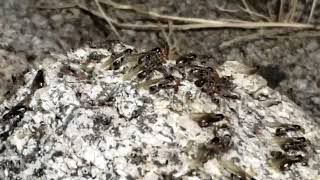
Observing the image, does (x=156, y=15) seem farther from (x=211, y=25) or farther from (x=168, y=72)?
(x=168, y=72)

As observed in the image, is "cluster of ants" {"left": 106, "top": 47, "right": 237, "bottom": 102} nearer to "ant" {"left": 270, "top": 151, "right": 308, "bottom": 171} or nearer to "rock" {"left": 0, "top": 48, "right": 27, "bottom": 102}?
"ant" {"left": 270, "top": 151, "right": 308, "bottom": 171}

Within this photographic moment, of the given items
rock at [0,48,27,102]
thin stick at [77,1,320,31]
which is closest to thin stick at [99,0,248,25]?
thin stick at [77,1,320,31]

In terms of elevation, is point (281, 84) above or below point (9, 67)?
below

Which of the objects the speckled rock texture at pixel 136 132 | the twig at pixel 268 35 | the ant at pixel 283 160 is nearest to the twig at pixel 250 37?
the twig at pixel 268 35

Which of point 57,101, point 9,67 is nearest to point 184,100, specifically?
point 57,101

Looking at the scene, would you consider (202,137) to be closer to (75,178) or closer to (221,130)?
(221,130)
